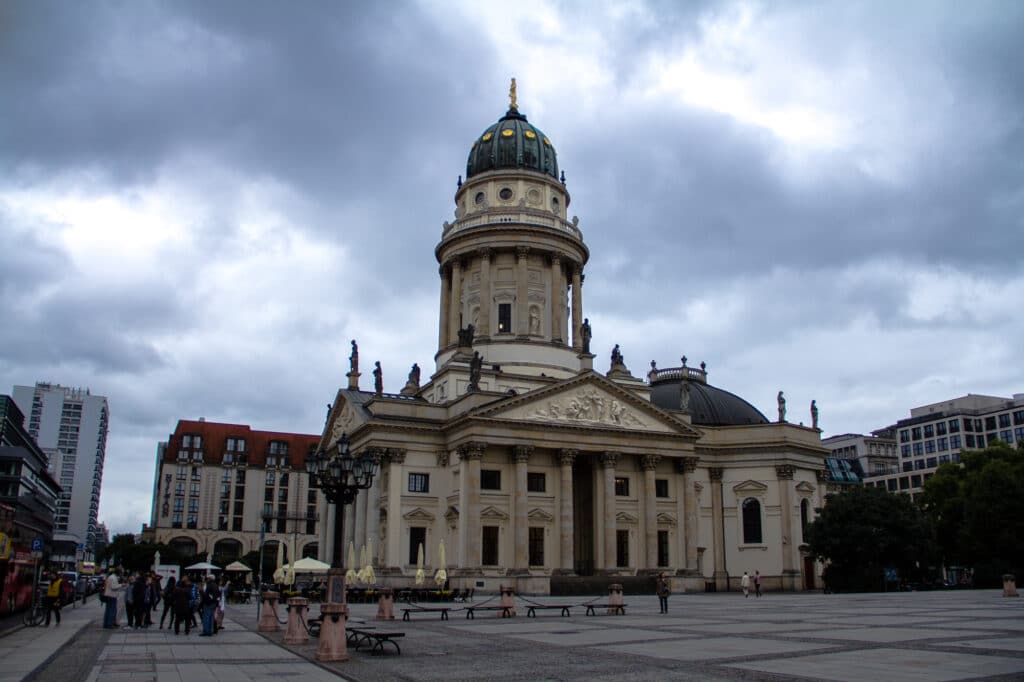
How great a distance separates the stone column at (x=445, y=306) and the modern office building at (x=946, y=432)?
73.8 meters

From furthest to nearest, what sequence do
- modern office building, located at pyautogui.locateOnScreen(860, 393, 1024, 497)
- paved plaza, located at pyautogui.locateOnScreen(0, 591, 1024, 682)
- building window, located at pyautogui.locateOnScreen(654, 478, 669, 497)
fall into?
1. modern office building, located at pyautogui.locateOnScreen(860, 393, 1024, 497)
2. building window, located at pyautogui.locateOnScreen(654, 478, 669, 497)
3. paved plaza, located at pyautogui.locateOnScreen(0, 591, 1024, 682)

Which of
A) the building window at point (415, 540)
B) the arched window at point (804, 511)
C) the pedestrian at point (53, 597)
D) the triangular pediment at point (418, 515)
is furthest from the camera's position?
the arched window at point (804, 511)

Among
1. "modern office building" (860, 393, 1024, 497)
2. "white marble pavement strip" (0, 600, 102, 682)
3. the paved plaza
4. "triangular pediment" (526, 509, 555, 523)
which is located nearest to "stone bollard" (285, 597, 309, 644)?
the paved plaza

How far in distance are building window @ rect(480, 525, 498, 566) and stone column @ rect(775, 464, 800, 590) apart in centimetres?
2240

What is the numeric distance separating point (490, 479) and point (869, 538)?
2346cm

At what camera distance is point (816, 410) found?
71562 mm

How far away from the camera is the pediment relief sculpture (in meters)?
57.8

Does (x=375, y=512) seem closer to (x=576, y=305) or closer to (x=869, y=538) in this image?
(x=576, y=305)

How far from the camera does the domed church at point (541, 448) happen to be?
56000mm

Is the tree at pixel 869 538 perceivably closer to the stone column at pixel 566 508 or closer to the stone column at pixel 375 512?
the stone column at pixel 566 508

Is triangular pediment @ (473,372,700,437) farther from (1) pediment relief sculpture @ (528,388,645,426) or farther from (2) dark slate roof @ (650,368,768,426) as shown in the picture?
(2) dark slate roof @ (650,368,768,426)

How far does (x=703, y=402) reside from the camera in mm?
72250

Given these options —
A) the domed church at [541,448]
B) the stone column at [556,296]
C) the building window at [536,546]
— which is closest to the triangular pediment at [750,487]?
the domed church at [541,448]

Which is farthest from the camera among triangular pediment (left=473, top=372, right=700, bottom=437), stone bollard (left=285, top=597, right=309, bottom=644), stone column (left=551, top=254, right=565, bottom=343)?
stone column (left=551, top=254, right=565, bottom=343)
